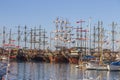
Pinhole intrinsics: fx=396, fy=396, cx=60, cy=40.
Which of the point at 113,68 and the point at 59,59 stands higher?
the point at 113,68

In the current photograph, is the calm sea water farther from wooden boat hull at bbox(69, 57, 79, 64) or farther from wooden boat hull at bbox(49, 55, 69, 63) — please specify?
→ wooden boat hull at bbox(49, 55, 69, 63)

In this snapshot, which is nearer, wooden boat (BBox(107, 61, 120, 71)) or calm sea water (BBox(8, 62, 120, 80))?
calm sea water (BBox(8, 62, 120, 80))

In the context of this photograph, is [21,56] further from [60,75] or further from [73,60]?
[60,75]

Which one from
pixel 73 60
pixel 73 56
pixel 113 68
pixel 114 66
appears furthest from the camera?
pixel 73 60

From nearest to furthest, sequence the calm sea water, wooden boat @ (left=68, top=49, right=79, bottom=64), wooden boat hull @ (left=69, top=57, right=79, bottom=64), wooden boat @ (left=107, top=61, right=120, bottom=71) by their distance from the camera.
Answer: the calm sea water → wooden boat @ (left=107, top=61, right=120, bottom=71) → wooden boat @ (left=68, top=49, right=79, bottom=64) → wooden boat hull @ (left=69, top=57, right=79, bottom=64)

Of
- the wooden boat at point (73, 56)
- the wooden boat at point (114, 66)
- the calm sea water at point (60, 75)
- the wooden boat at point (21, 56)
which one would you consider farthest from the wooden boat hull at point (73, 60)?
the calm sea water at point (60, 75)

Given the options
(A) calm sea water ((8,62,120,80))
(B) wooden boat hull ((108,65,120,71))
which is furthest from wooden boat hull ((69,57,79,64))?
(A) calm sea water ((8,62,120,80))

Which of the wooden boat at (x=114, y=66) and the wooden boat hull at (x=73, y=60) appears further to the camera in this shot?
the wooden boat hull at (x=73, y=60)

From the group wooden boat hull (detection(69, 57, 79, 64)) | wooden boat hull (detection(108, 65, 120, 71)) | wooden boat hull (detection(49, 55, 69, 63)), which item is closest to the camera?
wooden boat hull (detection(108, 65, 120, 71))

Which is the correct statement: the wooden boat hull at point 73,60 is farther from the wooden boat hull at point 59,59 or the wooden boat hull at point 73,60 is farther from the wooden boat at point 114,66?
the wooden boat at point 114,66

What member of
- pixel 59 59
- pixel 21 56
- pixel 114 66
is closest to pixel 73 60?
pixel 59 59

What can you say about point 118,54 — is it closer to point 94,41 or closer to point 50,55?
point 94,41

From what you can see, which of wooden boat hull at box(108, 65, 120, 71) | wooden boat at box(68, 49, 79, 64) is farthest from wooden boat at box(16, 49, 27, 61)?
wooden boat hull at box(108, 65, 120, 71)

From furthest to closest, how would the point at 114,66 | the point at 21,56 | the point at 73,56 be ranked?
the point at 21,56
the point at 73,56
the point at 114,66
